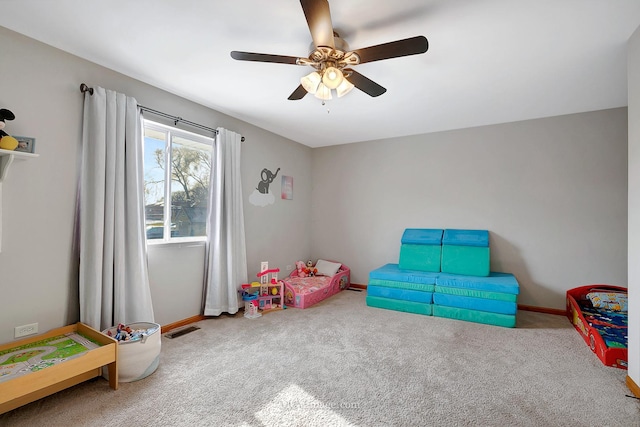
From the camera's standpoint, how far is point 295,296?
3867mm

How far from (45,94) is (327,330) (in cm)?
310

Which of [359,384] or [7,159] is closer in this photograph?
[7,159]

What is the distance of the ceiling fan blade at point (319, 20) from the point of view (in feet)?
5.04

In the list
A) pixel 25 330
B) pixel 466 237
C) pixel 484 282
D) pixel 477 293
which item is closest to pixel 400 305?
pixel 477 293

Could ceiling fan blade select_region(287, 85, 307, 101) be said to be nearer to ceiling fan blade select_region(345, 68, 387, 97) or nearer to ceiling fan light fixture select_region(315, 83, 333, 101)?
ceiling fan light fixture select_region(315, 83, 333, 101)

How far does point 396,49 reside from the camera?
179 cm

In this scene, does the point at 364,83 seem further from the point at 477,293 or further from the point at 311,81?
the point at 477,293

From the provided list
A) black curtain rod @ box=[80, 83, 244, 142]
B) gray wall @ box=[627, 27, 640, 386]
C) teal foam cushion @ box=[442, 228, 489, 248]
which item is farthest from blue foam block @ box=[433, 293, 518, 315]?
black curtain rod @ box=[80, 83, 244, 142]

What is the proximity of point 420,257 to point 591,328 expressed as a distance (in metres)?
1.85

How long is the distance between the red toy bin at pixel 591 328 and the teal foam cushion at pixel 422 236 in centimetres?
155

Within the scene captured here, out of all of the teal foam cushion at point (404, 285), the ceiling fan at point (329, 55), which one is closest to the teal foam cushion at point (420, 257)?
the teal foam cushion at point (404, 285)

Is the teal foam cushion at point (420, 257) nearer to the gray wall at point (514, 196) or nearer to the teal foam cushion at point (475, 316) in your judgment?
the gray wall at point (514, 196)

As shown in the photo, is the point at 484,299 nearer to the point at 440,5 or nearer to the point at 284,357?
Answer: the point at 284,357

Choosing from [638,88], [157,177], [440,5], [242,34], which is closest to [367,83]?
[440,5]
